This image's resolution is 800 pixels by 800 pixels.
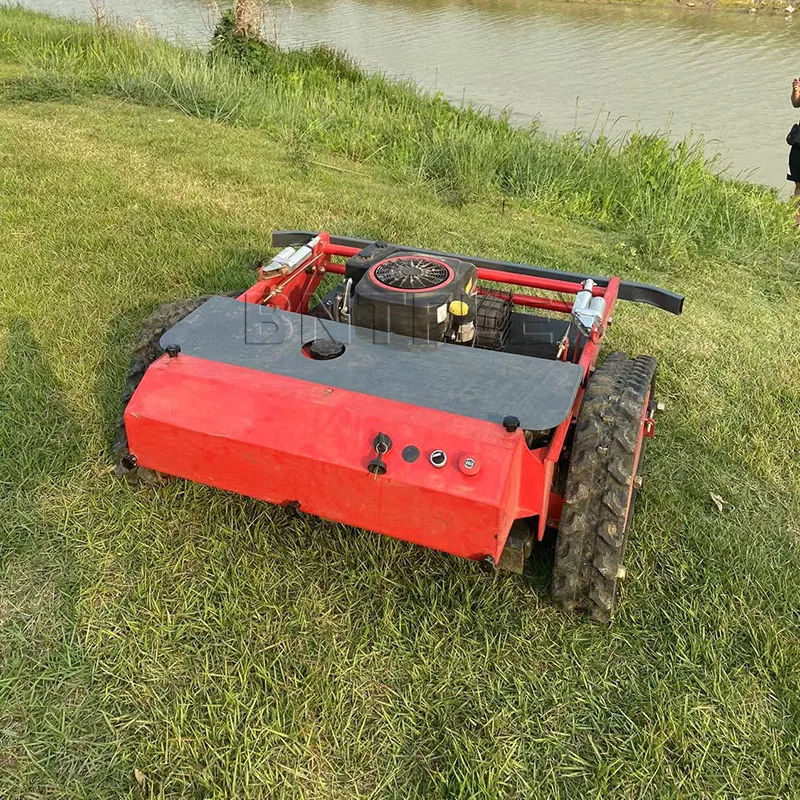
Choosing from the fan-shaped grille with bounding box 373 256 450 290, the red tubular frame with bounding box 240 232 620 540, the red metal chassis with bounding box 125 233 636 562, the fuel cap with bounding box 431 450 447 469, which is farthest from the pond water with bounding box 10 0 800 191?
the fuel cap with bounding box 431 450 447 469

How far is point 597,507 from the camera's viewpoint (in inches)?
82.6

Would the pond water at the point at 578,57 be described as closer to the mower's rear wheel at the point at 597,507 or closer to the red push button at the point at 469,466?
the mower's rear wheel at the point at 597,507

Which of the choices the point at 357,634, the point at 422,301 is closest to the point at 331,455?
the point at 357,634

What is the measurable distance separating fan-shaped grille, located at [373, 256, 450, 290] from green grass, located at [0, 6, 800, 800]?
0.92 m

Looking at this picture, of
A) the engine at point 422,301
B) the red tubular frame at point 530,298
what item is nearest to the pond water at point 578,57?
the red tubular frame at point 530,298

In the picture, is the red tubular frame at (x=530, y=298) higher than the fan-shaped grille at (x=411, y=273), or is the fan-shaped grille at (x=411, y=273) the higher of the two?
the fan-shaped grille at (x=411, y=273)

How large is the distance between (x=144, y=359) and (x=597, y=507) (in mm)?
1783

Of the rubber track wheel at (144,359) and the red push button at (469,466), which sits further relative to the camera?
the rubber track wheel at (144,359)

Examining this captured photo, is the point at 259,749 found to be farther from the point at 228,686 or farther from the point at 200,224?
the point at 200,224

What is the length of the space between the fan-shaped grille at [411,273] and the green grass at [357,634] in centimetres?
92

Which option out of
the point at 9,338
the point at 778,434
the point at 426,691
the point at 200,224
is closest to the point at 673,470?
the point at 778,434

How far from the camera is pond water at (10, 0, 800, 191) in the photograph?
31.3 feet

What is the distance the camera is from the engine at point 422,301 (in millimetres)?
2455

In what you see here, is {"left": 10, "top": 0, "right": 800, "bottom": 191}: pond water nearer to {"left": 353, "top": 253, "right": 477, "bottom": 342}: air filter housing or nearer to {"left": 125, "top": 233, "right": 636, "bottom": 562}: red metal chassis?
{"left": 353, "top": 253, "right": 477, "bottom": 342}: air filter housing
